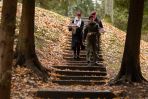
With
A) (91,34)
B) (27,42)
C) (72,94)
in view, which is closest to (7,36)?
(72,94)

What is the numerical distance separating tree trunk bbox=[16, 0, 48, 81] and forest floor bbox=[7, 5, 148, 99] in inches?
13.4

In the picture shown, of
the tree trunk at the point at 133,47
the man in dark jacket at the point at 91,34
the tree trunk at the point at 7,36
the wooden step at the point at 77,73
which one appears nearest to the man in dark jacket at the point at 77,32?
the man in dark jacket at the point at 91,34

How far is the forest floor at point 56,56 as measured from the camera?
13.4 meters

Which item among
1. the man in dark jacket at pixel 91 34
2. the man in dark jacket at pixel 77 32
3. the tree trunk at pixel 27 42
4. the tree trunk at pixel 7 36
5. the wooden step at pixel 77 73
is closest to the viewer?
the tree trunk at pixel 7 36

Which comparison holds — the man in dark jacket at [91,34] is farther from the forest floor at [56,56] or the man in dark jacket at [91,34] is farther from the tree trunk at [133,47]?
the tree trunk at [133,47]

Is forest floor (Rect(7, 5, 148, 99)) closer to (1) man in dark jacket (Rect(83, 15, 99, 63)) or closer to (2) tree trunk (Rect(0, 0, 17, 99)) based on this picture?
(1) man in dark jacket (Rect(83, 15, 99, 63))

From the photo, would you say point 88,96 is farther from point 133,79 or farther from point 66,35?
point 66,35

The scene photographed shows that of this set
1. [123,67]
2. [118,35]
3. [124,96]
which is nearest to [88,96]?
[124,96]

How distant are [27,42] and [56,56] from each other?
154 inches

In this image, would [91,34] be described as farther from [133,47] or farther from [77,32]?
[133,47]

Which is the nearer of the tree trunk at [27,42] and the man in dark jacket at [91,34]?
the tree trunk at [27,42]

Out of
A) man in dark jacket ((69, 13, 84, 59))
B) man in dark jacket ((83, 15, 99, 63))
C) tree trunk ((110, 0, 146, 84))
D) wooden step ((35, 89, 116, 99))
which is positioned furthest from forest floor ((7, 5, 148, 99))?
man in dark jacket ((83, 15, 99, 63))

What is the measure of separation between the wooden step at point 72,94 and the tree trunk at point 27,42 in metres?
2.29

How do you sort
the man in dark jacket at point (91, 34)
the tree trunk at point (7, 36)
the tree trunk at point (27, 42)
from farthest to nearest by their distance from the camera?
1. the man in dark jacket at point (91, 34)
2. the tree trunk at point (27, 42)
3. the tree trunk at point (7, 36)
